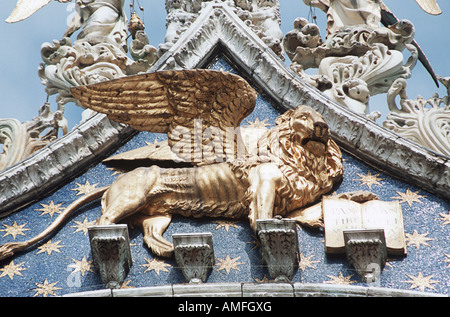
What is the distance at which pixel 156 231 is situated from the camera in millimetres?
8328

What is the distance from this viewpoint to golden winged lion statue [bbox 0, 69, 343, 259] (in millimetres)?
8367

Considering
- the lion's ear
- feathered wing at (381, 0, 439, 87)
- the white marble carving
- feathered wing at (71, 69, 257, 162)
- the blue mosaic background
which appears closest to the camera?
the blue mosaic background

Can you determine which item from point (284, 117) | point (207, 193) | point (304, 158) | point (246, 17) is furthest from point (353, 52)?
point (207, 193)

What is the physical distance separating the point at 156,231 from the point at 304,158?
1.27 m

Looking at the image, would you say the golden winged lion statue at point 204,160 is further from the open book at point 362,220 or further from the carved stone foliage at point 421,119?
the carved stone foliage at point 421,119

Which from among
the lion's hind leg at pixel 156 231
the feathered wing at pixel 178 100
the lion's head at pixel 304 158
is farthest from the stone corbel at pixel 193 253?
the feathered wing at pixel 178 100

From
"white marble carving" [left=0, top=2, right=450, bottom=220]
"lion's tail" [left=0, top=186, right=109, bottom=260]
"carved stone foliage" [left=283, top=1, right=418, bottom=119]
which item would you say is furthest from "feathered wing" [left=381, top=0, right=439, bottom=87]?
"lion's tail" [left=0, top=186, right=109, bottom=260]

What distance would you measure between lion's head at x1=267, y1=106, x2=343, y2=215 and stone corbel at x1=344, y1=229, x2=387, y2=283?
2.01 feet

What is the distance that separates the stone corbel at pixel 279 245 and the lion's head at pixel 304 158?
48 centimetres

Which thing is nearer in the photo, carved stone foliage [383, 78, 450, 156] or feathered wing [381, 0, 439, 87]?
carved stone foliage [383, 78, 450, 156]

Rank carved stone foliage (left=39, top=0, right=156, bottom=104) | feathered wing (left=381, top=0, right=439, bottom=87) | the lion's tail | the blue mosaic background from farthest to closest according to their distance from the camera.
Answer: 1. feathered wing (left=381, top=0, right=439, bottom=87)
2. carved stone foliage (left=39, top=0, right=156, bottom=104)
3. the lion's tail
4. the blue mosaic background

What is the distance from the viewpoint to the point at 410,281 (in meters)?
7.91

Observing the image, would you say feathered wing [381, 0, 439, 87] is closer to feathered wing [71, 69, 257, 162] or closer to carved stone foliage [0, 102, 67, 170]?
feathered wing [71, 69, 257, 162]

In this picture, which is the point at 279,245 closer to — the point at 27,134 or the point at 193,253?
the point at 193,253
